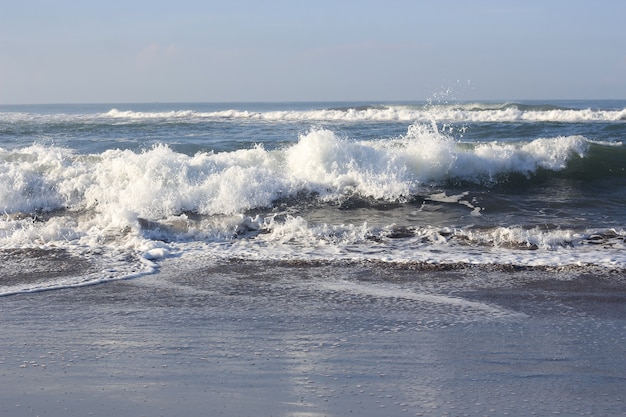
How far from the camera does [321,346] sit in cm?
482

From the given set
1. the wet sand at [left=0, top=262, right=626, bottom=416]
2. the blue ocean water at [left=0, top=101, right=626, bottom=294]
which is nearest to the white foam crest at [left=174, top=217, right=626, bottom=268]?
the blue ocean water at [left=0, top=101, right=626, bottom=294]

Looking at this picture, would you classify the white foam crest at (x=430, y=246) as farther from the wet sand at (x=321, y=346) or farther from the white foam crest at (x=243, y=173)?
the white foam crest at (x=243, y=173)

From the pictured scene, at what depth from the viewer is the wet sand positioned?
3902 mm

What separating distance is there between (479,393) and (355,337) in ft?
3.95

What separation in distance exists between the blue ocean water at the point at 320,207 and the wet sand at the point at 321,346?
0.96 meters

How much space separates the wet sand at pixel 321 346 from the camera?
154 inches

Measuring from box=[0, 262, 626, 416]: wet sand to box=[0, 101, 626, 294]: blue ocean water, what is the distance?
0.96 metres

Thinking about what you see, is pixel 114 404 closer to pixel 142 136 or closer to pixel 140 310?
pixel 140 310

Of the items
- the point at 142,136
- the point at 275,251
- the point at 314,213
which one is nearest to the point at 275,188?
the point at 314,213

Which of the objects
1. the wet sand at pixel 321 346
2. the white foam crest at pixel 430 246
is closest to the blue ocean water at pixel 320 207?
the white foam crest at pixel 430 246

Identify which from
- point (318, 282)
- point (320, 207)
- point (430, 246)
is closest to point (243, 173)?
point (320, 207)

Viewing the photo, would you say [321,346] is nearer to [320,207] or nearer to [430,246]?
[430,246]

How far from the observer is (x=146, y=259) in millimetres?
7840

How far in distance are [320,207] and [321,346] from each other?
6.37 metres
